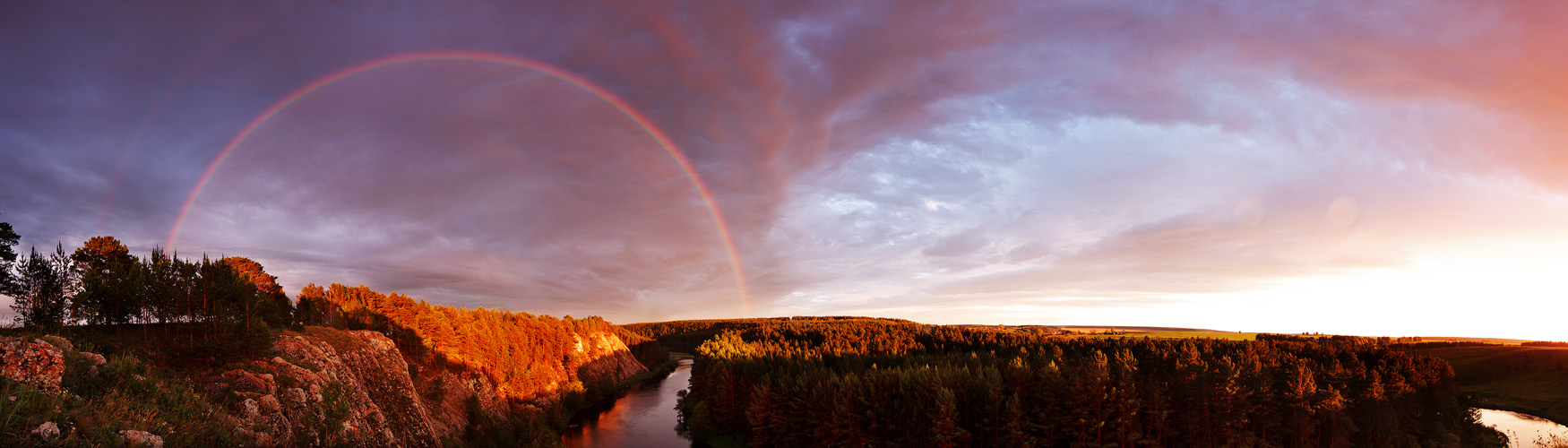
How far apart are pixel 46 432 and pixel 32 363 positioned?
23.3 feet

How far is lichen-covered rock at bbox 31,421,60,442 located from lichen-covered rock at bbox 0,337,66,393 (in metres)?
4.85

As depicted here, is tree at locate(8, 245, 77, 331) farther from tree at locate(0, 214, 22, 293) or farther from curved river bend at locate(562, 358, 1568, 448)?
curved river bend at locate(562, 358, 1568, 448)

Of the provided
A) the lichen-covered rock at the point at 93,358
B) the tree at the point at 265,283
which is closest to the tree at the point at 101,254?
the tree at the point at 265,283

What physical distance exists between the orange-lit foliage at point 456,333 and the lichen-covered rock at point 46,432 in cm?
7194

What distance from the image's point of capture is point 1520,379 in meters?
137

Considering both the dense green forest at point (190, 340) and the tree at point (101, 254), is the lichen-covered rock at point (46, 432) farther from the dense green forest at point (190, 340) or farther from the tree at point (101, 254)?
the tree at point (101, 254)

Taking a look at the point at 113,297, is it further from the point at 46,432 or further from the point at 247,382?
the point at 46,432

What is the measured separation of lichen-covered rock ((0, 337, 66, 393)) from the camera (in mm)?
18609

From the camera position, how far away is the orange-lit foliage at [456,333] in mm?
84438

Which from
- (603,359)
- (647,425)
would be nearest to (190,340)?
(647,425)

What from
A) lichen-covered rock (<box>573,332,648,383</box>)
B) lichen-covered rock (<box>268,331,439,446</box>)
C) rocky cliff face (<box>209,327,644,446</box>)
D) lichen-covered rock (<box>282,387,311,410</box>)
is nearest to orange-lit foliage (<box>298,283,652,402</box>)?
rocky cliff face (<box>209,327,644,446</box>)

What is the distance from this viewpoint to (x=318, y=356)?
43.9m

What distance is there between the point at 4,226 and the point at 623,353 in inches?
5510

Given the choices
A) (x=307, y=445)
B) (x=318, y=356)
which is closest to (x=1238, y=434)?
(x=307, y=445)
